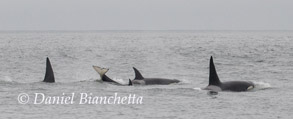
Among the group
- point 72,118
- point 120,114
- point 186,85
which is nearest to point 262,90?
point 186,85

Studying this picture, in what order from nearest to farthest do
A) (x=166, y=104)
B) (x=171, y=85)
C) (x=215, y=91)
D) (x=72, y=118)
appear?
1. (x=72, y=118)
2. (x=166, y=104)
3. (x=215, y=91)
4. (x=171, y=85)

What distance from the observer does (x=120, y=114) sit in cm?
1703

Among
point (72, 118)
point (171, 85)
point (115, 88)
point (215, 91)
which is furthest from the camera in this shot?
point (171, 85)

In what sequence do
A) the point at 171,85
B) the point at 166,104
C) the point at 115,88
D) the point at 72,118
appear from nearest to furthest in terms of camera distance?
the point at 72,118 → the point at 166,104 → the point at 115,88 → the point at 171,85

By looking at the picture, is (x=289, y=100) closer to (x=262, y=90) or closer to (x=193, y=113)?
(x=262, y=90)

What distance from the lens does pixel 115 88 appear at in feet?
75.5

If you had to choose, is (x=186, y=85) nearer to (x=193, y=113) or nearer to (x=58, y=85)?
(x=58, y=85)

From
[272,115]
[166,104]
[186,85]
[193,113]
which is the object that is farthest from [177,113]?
[186,85]

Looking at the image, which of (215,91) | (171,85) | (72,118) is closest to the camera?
(72,118)

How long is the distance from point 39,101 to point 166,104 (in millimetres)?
4248

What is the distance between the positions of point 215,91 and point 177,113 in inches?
182

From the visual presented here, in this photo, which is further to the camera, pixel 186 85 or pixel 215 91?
pixel 186 85

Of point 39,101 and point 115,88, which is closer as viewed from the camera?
point 39,101

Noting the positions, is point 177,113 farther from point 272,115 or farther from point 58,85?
point 58,85
